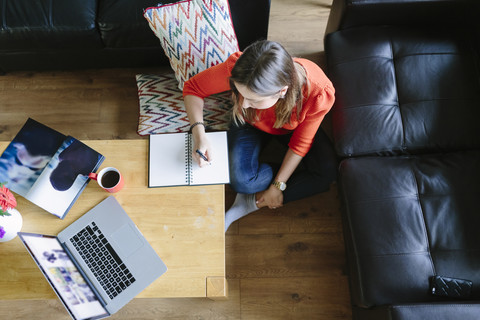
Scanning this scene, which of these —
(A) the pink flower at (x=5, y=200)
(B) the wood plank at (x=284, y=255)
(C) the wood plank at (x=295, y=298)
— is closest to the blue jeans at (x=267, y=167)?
(B) the wood plank at (x=284, y=255)

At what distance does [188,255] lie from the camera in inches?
44.2

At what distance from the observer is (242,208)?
1.62 meters

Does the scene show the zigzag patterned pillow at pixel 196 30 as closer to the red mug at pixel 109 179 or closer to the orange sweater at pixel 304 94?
the orange sweater at pixel 304 94

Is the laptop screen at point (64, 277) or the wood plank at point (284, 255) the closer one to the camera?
the laptop screen at point (64, 277)

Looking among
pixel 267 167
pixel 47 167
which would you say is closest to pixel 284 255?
pixel 267 167

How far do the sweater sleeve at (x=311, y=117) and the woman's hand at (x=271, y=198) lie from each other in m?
0.23

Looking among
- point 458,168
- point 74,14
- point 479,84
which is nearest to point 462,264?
point 458,168

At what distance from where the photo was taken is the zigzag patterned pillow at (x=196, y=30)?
1412mm

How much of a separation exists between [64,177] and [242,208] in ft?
2.51

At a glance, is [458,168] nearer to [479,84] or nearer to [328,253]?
[479,84]

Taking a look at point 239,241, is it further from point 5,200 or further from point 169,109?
point 5,200

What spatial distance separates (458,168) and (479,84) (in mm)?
399

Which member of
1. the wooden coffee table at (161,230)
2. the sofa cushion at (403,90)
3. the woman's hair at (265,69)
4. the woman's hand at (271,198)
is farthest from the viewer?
the woman's hand at (271,198)

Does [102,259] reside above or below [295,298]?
above
